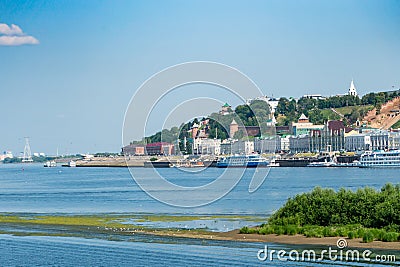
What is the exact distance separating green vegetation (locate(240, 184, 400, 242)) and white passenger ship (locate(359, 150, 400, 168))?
66.7 metres

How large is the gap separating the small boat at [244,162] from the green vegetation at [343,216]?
2860 inches

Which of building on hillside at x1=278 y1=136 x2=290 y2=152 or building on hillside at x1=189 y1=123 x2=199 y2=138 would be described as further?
building on hillside at x1=278 y1=136 x2=290 y2=152

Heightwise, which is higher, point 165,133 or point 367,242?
point 165,133

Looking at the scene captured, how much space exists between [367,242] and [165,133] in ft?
292

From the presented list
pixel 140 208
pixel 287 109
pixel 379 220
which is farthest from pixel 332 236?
pixel 287 109

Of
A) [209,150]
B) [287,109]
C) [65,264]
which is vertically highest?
[287,109]

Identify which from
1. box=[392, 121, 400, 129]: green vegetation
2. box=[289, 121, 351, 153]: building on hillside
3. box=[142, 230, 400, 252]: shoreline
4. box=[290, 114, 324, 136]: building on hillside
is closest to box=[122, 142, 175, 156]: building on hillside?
box=[289, 121, 351, 153]: building on hillside

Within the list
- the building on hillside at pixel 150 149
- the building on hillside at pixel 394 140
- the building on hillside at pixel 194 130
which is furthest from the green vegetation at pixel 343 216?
the building on hillside at pixel 150 149

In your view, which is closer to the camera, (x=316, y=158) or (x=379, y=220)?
(x=379, y=220)

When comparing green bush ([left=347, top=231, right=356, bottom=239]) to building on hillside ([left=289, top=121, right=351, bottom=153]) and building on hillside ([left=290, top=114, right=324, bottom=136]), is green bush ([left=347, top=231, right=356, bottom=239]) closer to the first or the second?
building on hillside ([left=289, top=121, right=351, bottom=153])

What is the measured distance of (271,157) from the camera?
381 ft

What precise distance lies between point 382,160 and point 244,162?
1683 cm

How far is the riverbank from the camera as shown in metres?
22.0

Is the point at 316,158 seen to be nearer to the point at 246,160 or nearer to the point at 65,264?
the point at 246,160
